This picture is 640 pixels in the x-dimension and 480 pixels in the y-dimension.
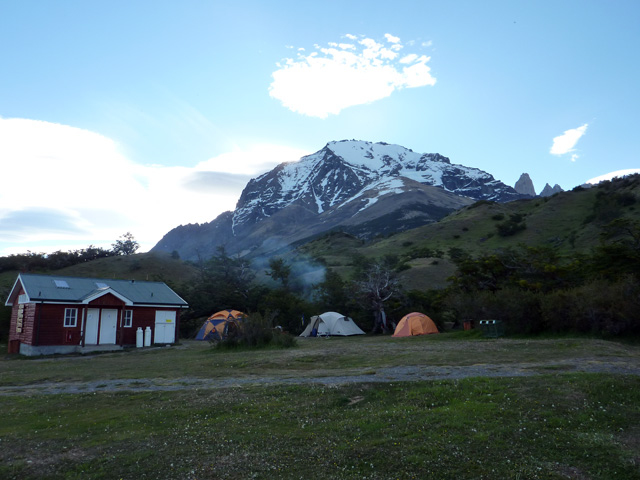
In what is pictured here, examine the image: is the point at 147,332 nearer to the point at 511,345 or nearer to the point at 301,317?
the point at 301,317

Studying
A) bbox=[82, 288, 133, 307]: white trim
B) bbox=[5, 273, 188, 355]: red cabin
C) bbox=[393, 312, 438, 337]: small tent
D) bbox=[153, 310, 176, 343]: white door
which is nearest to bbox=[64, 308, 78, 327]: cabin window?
bbox=[5, 273, 188, 355]: red cabin

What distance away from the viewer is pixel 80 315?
27.1m

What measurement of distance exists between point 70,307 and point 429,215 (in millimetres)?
154818

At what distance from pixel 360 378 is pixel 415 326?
65.3 ft

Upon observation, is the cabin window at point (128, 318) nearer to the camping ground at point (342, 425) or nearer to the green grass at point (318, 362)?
the green grass at point (318, 362)

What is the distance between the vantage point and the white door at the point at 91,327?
27125mm

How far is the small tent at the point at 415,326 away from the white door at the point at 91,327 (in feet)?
61.1

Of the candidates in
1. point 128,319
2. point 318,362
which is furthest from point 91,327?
point 318,362

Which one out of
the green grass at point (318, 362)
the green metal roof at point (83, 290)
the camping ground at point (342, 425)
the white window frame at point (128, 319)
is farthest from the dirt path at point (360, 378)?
the white window frame at point (128, 319)

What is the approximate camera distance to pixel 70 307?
2675cm

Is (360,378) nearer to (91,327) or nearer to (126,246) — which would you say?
(91,327)

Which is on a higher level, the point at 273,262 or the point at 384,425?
the point at 273,262

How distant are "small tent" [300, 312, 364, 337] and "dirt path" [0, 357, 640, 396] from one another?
71.9ft

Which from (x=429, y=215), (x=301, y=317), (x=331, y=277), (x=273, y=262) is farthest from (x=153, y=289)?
(x=429, y=215)
